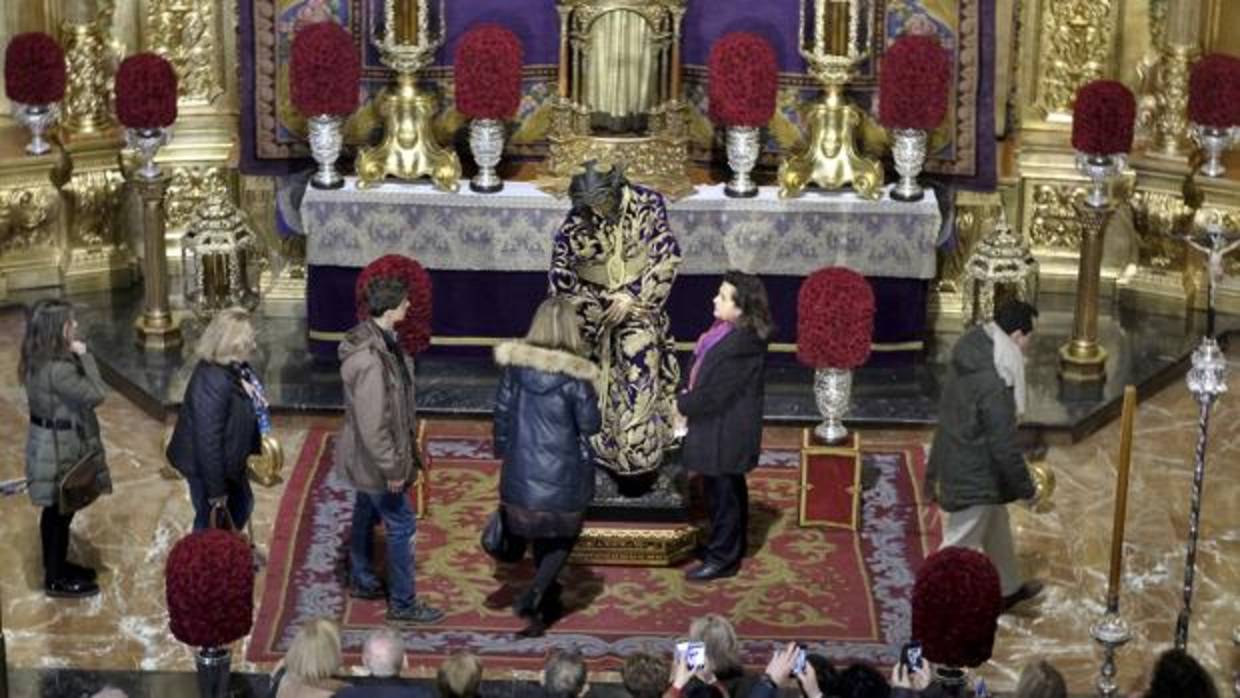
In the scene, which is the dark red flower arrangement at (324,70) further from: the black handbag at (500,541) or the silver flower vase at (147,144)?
the black handbag at (500,541)

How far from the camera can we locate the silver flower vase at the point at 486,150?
16.7 metres

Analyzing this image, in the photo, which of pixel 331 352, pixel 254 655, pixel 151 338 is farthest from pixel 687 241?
pixel 254 655

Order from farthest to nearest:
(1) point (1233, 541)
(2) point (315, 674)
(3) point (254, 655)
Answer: (1) point (1233, 541) → (3) point (254, 655) → (2) point (315, 674)

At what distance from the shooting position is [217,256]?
16.8 meters

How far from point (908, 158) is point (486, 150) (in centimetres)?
245

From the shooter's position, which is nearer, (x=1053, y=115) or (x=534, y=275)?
(x=534, y=275)

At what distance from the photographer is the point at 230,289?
1688cm

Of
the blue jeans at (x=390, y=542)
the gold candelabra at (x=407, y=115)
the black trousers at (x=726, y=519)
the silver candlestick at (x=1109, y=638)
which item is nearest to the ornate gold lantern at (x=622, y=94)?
the gold candelabra at (x=407, y=115)

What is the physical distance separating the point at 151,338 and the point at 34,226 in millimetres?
1499

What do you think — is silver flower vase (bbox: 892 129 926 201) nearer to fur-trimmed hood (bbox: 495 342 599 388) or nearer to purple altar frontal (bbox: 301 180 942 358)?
purple altar frontal (bbox: 301 180 942 358)

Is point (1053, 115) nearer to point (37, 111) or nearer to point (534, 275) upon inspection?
point (534, 275)

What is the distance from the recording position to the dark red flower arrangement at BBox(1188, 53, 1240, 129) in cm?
1642

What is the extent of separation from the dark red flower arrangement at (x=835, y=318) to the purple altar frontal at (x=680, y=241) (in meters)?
2.21

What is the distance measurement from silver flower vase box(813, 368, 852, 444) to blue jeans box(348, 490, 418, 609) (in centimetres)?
234
